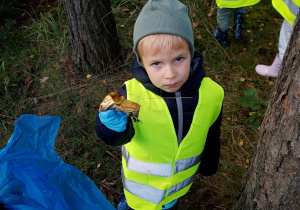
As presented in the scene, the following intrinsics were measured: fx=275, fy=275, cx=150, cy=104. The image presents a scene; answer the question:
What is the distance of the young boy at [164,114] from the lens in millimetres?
1247

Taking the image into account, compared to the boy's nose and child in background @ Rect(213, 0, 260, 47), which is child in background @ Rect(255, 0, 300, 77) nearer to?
child in background @ Rect(213, 0, 260, 47)

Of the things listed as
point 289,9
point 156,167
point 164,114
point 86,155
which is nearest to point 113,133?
point 164,114

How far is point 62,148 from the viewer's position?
2.58 metres

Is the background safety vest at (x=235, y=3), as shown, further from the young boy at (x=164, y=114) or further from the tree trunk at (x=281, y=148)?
the tree trunk at (x=281, y=148)

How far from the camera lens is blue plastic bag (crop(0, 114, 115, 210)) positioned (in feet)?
4.05

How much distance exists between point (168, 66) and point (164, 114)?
0.89 feet

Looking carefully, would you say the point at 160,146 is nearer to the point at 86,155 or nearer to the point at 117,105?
the point at 117,105

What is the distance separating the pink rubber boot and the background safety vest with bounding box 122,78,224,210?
73.1 inches

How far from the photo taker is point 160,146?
4.85 ft

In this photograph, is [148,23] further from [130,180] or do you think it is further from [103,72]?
[103,72]

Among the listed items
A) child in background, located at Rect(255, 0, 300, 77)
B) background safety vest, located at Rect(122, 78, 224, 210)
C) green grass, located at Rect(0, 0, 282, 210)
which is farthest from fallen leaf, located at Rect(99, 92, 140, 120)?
child in background, located at Rect(255, 0, 300, 77)

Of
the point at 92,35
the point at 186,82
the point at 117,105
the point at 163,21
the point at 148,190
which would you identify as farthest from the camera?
the point at 92,35

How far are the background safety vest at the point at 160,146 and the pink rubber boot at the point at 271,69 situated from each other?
6.09ft

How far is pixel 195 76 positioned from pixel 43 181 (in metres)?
0.92
